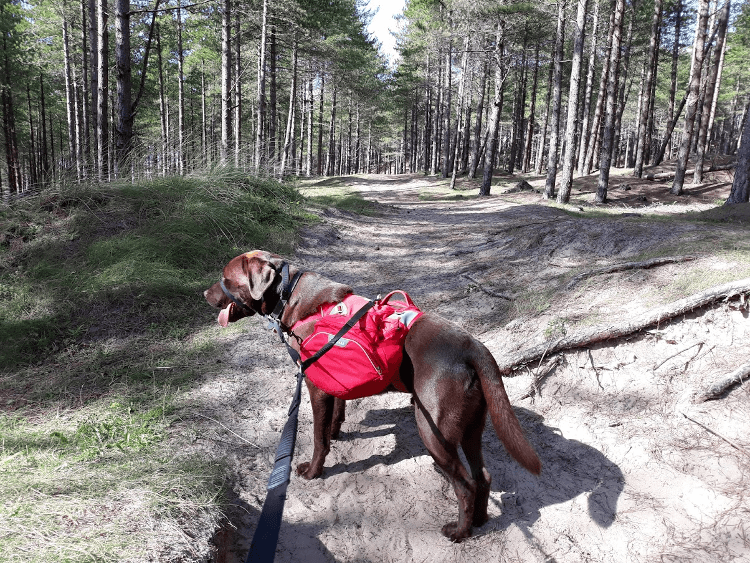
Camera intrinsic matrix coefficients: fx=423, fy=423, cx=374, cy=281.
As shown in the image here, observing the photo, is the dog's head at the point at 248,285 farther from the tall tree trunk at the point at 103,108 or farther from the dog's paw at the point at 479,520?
the tall tree trunk at the point at 103,108

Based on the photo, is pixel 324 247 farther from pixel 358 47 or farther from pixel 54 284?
pixel 358 47

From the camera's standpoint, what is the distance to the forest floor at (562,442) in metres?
2.62

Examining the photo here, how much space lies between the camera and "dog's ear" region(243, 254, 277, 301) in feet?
10.2

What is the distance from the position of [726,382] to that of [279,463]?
3168 millimetres

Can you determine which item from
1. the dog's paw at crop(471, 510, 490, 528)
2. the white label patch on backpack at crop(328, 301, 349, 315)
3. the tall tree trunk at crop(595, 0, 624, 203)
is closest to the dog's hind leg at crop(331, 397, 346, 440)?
the white label patch on backpack at crop(328, 301, 349, 315)

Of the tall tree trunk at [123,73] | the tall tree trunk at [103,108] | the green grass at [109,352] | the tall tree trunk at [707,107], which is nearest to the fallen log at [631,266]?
the green grass at [109,352]

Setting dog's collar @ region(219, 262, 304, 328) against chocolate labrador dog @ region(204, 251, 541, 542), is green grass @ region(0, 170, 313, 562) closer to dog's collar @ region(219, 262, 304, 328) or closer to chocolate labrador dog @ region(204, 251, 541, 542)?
dog's collar @ region(219, 262, 304, 328)

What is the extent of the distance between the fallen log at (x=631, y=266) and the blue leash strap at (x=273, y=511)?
3791 millimetres

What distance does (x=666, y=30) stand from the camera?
29344mm

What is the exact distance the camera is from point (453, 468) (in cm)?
258

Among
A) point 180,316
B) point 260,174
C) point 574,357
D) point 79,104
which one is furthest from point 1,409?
point 79,104

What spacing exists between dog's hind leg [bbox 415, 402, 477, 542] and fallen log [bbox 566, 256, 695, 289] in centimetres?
301

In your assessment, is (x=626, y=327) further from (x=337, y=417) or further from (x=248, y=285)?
(x=248, y=285)

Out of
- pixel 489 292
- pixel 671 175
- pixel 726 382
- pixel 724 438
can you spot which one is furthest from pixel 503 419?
pixel 671 175
